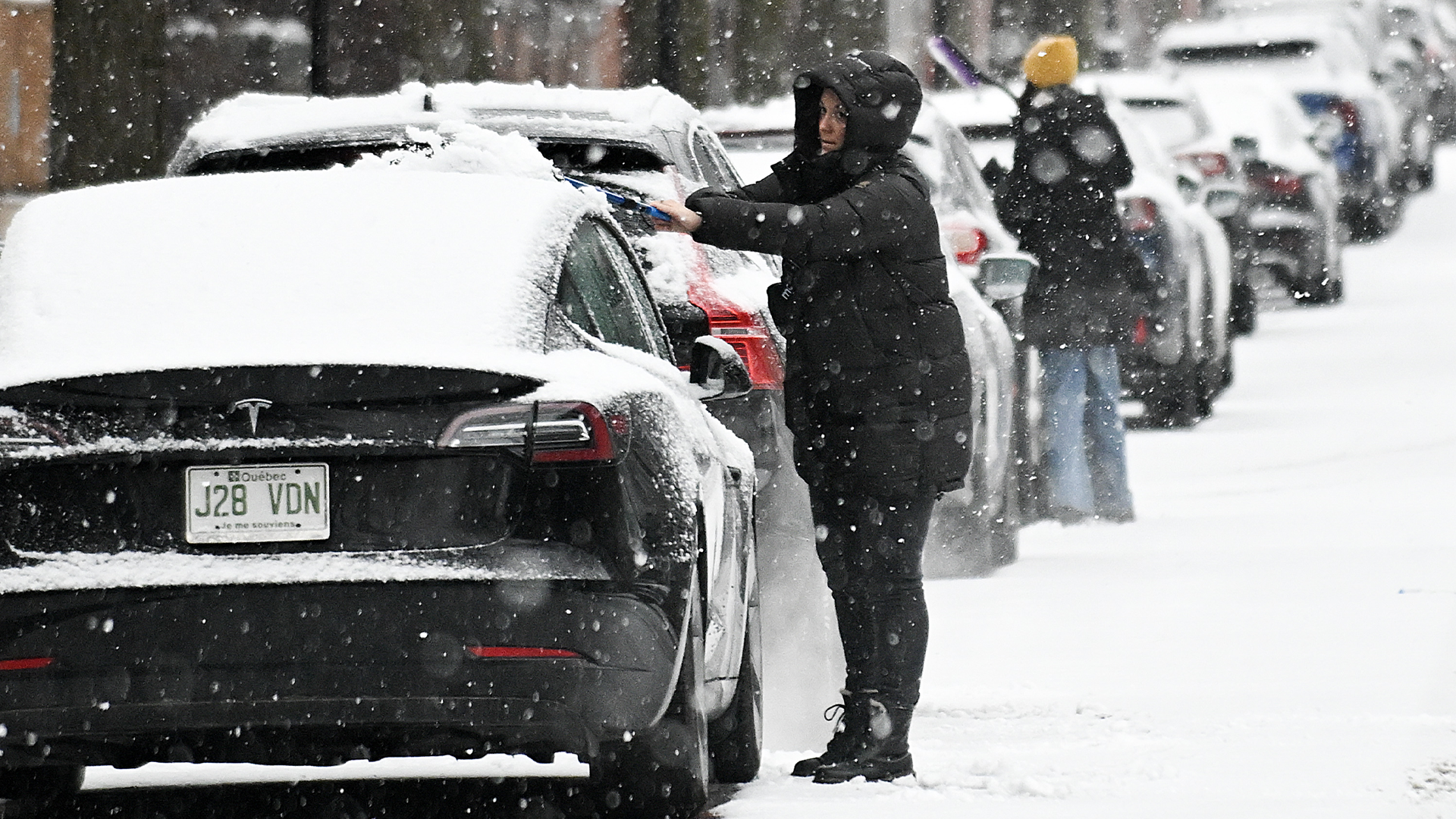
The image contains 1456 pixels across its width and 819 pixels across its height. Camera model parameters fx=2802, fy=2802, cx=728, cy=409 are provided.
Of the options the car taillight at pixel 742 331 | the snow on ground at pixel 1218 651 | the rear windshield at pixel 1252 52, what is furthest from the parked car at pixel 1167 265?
the rear windshield at pixel 1252 52

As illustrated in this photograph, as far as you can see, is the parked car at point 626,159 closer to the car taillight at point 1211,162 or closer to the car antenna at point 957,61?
the car antenna at point 957,61

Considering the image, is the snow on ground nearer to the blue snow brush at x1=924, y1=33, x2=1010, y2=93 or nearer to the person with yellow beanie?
the person with yellow beanie

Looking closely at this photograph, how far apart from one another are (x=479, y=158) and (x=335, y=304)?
1.40 metres

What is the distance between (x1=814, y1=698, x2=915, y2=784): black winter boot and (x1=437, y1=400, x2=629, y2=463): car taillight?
1718 mm

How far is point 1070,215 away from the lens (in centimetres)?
1221

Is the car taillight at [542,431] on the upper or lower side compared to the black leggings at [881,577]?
upper

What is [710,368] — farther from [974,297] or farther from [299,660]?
[974,297]

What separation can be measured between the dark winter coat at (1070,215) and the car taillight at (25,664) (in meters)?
7.61

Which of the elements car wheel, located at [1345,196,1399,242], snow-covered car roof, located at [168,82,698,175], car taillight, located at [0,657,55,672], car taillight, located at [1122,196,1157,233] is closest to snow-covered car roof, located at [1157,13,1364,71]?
car wheel, located at [1345,196,1399,242]

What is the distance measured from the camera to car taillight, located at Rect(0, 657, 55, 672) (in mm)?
5008

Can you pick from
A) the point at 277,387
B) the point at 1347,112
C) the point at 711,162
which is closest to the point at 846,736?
the point at 711,162

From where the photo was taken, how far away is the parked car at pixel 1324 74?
25.9m

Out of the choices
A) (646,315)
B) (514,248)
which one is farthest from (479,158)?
(514,248)

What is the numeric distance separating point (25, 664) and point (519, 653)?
2.90 ft
